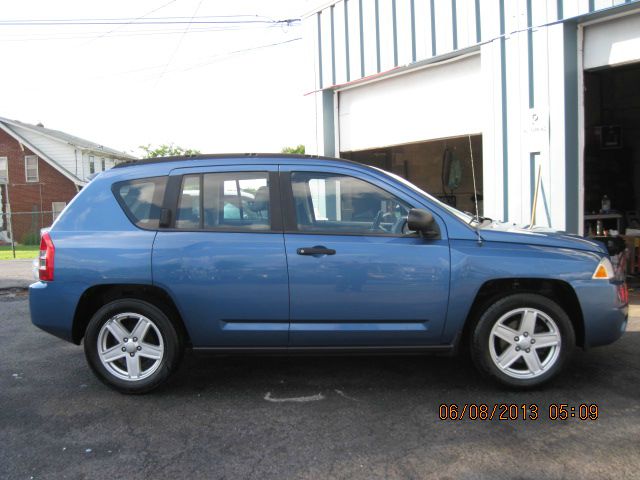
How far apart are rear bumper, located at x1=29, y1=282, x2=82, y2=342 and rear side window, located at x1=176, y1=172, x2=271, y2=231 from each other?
0.98m

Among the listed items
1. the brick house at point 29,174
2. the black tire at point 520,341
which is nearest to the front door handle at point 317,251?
the black tire at point 520,341

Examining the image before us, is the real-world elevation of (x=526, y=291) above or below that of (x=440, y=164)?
below

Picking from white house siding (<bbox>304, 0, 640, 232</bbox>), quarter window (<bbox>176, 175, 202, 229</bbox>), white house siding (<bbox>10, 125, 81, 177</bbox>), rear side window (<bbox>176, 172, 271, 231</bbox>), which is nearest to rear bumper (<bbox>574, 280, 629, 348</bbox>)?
rear side window (<bbox>176, 172, 271, 231</bbox>)

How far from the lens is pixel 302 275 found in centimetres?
403

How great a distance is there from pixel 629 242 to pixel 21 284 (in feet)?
36.0

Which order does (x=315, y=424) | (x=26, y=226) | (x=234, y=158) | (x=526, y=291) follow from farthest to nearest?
(x=26, y=226), (x=234, y=158), (x=526, y=291), (x=315, y=424)

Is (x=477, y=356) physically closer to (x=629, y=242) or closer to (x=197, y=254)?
(x=197, y=254)

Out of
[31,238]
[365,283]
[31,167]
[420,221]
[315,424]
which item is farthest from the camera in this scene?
[31,167]

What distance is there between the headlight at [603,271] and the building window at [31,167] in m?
35.9

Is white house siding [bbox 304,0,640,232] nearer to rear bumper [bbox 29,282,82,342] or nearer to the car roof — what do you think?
the car roof

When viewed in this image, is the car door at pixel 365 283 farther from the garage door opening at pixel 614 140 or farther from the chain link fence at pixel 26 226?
the chain link fence at pixel 26 226

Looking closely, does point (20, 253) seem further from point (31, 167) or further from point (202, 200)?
point (202, 200)

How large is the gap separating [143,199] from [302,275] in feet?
4.59

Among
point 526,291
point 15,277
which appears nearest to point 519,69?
point 526,291
